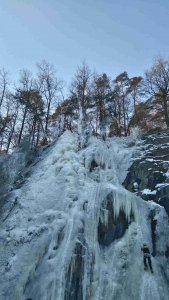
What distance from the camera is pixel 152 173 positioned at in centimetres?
1104

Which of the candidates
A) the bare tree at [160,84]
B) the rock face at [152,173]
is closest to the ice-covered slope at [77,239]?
the rock face at [152,173]

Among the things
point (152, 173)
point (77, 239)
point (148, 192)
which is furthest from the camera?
point (152, 173)

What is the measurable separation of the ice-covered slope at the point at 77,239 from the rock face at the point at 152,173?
86 cm

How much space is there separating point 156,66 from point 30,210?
53.7 feet

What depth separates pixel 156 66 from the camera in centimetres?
1880

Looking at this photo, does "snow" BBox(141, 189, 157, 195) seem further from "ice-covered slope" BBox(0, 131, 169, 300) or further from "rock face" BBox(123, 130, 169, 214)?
"ice-covered slope" BBox(0, 131, 169, 300)

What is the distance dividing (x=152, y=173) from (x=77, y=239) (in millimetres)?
5673

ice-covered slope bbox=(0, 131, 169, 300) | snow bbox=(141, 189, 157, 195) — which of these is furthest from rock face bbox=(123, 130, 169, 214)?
ice-covered slope bbox=(0, 131, 169, 300)

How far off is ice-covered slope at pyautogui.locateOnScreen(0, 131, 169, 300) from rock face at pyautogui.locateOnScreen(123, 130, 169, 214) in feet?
2.81

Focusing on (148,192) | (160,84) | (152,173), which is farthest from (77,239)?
(160,84)

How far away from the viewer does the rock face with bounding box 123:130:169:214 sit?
10.0 m

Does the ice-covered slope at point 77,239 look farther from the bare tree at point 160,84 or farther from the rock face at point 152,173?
the bare tree at point 160,84

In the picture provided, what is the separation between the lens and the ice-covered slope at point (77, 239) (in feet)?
20.6

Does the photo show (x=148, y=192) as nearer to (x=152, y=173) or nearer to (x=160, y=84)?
(x=152, y=173)
